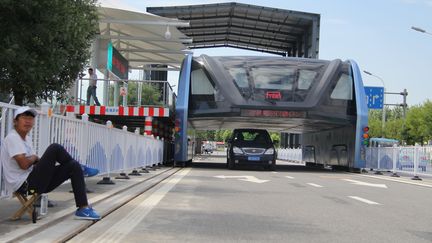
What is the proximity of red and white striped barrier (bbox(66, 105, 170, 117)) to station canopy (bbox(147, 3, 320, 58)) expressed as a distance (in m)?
15.5

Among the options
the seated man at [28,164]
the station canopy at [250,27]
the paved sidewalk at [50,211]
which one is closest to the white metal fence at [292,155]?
the station canopy at [250,27]

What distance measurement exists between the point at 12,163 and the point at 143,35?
2298 cm

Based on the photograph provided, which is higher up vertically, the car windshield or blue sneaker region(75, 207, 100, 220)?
the car windshield

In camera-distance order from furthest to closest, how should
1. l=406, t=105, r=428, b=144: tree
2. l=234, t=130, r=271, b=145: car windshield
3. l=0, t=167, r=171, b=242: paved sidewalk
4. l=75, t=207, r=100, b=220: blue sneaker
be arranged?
l=406, t=105, r=428, b=144: tree < l=234, t=130, r=271, b=145: car windshield < l=75, t=207, r=100, b=220: blue sneaker < l=0, t=167, r=171, b=242: paved sidewalk

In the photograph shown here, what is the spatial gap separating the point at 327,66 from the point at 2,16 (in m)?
16.1

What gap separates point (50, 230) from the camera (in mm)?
6457

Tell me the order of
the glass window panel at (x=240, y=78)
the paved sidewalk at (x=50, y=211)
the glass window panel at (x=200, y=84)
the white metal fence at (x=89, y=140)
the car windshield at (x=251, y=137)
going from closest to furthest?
the paved sidewalk at (x=50, y=211) < the white metal fence at (x=89, y=140) < the glass window panel at (x=240, y=78) < the glass window panel at (x=200, y=84) < the car windshield at (x=251, y=137)

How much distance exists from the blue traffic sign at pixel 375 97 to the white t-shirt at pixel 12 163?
3466 cm

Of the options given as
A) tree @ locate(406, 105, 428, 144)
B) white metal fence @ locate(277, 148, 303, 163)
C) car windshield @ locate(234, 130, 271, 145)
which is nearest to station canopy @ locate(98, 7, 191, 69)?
car windshield @ locate(234, 130, 271, 145)

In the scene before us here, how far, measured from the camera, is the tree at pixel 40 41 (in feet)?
32.3

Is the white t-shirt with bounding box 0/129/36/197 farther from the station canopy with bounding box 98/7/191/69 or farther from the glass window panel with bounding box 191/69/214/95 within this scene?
the glass window panel with bounding box 191/69/214/95

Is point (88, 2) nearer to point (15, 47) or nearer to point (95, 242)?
point (15, 47)

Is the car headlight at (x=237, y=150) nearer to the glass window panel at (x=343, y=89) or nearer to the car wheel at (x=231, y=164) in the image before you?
the car wheel at (x=231, y=164)

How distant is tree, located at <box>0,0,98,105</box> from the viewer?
9844 millimetres
